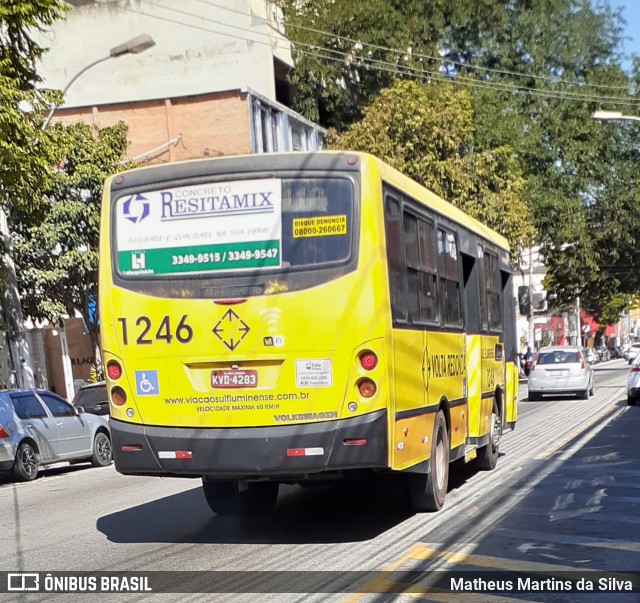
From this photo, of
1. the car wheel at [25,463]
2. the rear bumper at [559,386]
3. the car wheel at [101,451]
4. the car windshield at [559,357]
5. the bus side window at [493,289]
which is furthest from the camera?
the car windshield at [559,357]

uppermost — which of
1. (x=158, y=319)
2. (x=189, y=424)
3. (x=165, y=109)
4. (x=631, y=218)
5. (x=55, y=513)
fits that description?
(x=165, y=109)

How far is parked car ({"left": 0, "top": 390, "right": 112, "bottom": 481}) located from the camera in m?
17.3

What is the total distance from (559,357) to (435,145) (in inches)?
298

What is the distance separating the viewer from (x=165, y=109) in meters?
38.4

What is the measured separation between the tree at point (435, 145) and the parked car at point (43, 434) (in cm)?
1622

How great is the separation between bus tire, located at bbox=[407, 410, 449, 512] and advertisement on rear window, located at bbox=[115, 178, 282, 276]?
2.74 meters

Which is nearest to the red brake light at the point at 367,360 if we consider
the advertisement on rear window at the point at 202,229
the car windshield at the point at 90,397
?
the advertisement on rear window at the point at 202,229

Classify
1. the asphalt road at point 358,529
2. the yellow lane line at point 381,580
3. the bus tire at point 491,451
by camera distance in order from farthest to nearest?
the bus tire at point 491,451 → the asphalt road at point 358,529 → the yellow lane line at point 381,580

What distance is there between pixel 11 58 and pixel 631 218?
3221 cm

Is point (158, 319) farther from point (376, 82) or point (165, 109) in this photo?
point (376, 82)

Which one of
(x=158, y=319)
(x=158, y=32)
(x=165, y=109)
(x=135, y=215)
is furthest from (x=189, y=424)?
(x=158, y=32)

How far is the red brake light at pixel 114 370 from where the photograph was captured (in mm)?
9250

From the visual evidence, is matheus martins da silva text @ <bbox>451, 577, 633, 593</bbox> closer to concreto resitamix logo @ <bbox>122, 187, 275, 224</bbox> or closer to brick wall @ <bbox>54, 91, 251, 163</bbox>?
concreto resitamix logo @ <bbox>122, 187, 275, 224</bbox>

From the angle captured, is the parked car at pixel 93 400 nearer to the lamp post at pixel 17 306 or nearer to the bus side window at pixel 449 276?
the lamp post at pixel 17 306
